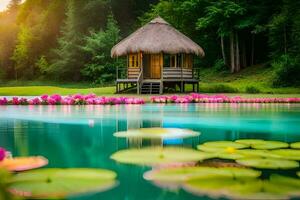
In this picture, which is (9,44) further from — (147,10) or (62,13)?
(147,10)

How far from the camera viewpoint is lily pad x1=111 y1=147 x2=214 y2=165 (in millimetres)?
3263

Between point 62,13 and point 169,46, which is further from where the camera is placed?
point 62,13

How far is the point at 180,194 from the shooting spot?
2324 mm

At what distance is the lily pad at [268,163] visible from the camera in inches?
119

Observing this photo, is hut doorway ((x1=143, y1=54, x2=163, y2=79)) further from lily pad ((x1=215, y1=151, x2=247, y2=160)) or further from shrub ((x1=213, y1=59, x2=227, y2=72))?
lily pad ((x1=215, y1=151, x2=247, y2=160))

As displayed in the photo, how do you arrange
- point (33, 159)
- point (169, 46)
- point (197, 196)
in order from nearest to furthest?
point (197, 196)
point (33, 159)
point (169, 46)

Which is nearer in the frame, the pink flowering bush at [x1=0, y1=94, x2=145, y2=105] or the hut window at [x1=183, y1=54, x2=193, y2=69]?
the pink flowering bush at [x1=0, y1=94, x2=145, y2=105]

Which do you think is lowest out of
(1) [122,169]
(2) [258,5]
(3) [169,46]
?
(1) [122,169]

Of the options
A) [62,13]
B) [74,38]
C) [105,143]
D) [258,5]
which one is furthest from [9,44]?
[105,143]

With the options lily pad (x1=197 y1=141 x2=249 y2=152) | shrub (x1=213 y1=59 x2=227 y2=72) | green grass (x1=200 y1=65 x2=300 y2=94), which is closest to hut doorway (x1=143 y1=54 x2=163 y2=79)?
green grass (x1=200 y1=65 x2=300 y2=94)

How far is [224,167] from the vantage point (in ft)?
9.69

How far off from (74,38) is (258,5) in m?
15.1

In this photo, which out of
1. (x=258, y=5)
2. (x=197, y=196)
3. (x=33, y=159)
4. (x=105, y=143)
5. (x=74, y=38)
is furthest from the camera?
(x=74, y=38)

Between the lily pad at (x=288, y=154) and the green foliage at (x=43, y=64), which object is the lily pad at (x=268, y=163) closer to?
the lily pad at (x=288, y=154)
